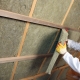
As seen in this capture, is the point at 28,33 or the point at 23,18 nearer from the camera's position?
the point at 23,18

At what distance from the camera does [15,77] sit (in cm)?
191

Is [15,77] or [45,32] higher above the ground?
[45,32]

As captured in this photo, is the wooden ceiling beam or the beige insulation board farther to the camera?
the beige insulation board

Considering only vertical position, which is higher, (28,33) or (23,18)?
(23,18)

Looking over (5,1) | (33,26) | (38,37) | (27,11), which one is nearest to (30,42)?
(38,37)

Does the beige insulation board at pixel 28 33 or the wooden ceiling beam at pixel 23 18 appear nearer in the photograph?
the wooden ceiling beam at pixel 23 18

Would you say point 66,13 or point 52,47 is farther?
point 52,47

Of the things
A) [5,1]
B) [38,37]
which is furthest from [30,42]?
[5,1]

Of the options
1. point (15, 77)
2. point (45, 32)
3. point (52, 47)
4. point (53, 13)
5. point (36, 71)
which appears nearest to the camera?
point (53, 13)

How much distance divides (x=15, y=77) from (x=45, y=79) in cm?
105

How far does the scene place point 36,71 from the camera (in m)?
2.23

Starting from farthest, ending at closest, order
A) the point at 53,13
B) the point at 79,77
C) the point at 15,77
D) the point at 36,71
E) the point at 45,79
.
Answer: the point at 45,79 → the point at 79,77 → the point at 36,71 → the point at 15,77 → the point at 53,13

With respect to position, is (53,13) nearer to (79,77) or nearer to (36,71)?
(36,71)

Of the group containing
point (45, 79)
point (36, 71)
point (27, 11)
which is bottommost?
point (45, 79)
